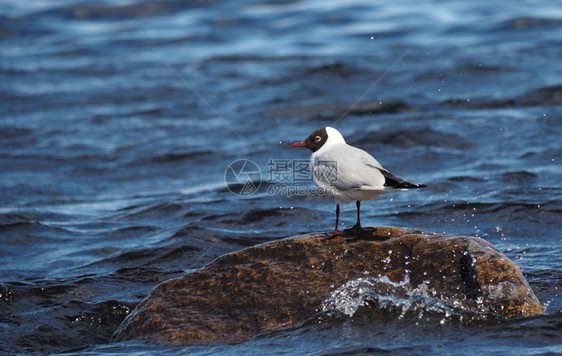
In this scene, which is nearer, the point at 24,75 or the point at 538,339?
the point at 538,339

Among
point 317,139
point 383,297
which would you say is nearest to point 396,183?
point 383,297

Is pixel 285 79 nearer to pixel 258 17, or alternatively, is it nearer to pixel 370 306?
pixel 258 17

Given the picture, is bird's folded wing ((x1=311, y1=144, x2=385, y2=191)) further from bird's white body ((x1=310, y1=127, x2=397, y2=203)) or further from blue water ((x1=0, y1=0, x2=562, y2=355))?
blue water ((x1=0, y1=0, x2=562, y2=355))

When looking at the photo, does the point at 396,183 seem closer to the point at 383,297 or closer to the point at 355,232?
the point at 355,232

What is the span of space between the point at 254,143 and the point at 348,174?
6358 mm

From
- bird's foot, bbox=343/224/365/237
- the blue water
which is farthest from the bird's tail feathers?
the blue water

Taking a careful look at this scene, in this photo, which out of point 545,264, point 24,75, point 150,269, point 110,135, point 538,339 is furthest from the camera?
point 24,75

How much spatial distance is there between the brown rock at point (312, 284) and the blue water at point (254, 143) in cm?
16

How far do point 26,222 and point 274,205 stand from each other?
3025 mm

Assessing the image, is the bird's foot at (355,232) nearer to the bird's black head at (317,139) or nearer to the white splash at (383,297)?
the white splash at (383,297)

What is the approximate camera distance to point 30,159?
11734mm

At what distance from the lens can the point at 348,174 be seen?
5574mm

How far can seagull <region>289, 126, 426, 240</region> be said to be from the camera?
5.41 meters

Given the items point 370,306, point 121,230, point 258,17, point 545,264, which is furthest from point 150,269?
point 258,17
